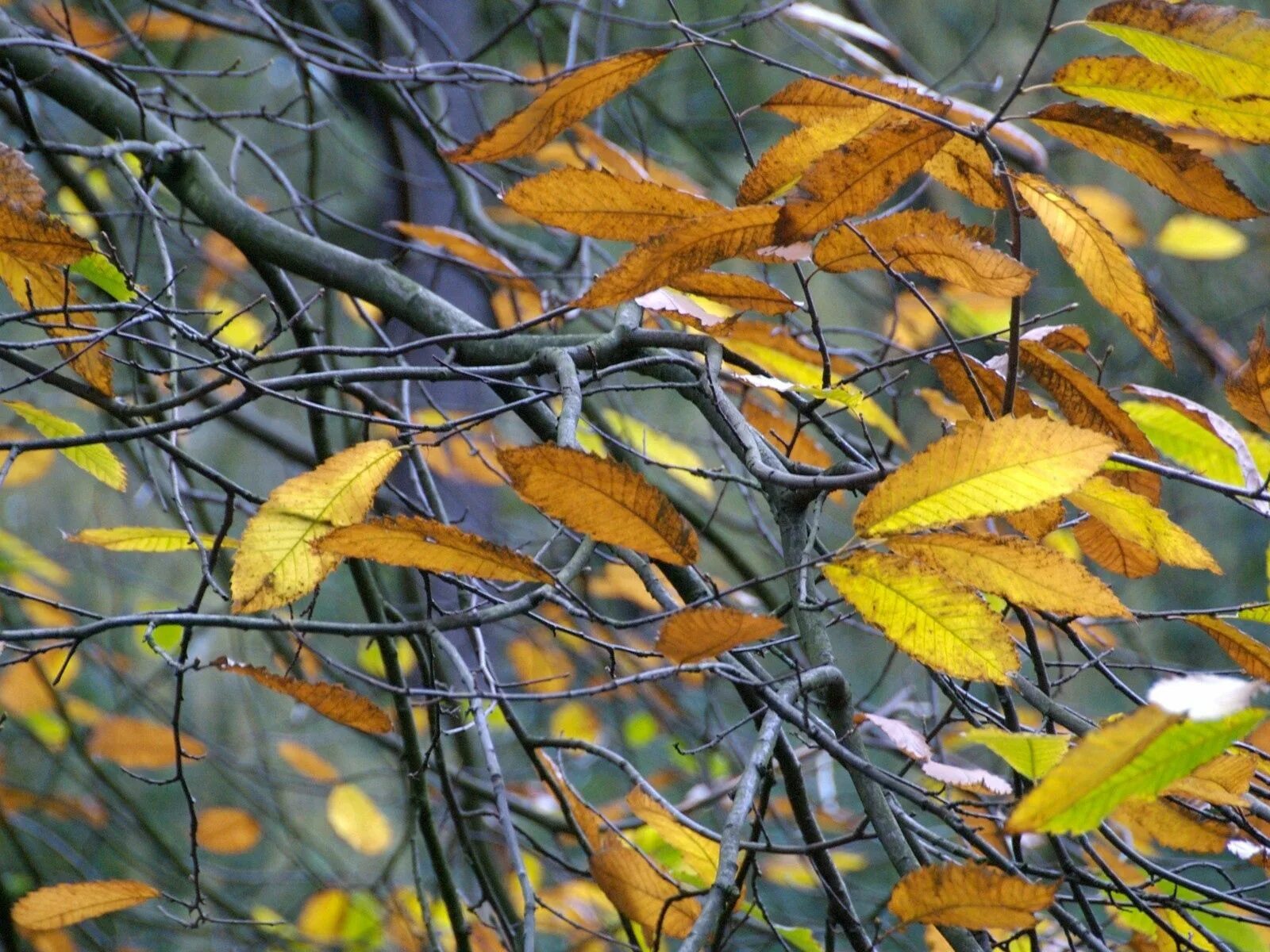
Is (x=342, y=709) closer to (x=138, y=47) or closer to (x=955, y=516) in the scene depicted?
(x=955, y=516)

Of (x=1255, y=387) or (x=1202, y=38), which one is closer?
(x=1202, y=38)

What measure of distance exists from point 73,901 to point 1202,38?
120 cm

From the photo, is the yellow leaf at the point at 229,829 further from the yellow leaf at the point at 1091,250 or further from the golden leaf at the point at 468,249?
the yellow leaf at the point at 1091,250

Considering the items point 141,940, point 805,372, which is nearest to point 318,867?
point 141,940

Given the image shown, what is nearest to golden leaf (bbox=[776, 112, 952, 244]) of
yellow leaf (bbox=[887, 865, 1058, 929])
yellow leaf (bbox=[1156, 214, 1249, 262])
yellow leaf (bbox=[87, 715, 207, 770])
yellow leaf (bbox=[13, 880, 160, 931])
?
yellow leaf (bbox=[887, 865, 1058, 929])

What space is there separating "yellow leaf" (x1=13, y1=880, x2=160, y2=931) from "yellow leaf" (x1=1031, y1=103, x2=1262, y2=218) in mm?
1057

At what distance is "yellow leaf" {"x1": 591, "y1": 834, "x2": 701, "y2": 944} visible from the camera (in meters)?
0.93

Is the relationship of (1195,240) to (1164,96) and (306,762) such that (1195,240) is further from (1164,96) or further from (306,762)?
(306,762)

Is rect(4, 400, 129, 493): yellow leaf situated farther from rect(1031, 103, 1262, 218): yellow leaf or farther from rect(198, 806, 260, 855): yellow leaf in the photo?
rect(198, 806, 260, 855): yellow leaf

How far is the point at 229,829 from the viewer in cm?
231

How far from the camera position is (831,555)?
60cm

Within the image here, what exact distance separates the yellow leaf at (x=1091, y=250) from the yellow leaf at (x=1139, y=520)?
0.12 meters

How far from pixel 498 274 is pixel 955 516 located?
3.15 feet

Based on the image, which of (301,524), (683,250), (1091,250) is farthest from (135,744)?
(1091,250)
